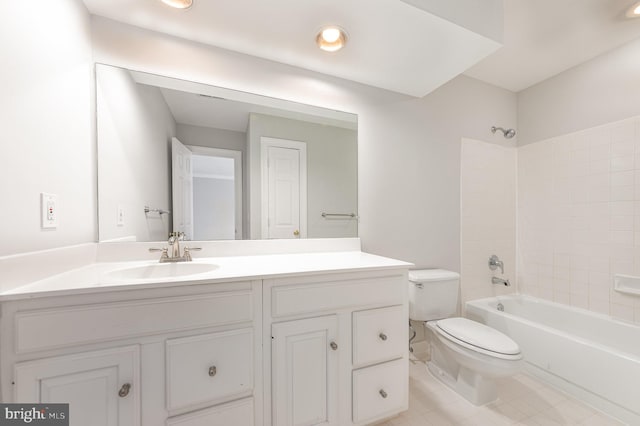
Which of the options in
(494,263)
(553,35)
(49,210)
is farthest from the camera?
(494,263)

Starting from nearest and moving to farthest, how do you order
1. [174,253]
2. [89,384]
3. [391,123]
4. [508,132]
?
1. [89,384]
2. [174,253]
3. [391,123]
4. [508,132]

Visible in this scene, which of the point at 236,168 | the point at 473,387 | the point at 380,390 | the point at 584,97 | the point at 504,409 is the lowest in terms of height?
the point at 504,409

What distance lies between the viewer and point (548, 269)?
2148 mm

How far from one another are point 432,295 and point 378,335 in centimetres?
78

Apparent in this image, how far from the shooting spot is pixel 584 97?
194 cm

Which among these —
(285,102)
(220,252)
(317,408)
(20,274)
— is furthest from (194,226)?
(317,408)

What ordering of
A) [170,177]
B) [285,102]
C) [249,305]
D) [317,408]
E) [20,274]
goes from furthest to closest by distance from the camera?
1. [285,102]
2. [170,177]
3. [317,408]
4. [249,305]
5. [20,274]

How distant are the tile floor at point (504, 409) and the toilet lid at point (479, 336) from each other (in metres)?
0.41

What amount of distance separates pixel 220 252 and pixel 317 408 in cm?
91

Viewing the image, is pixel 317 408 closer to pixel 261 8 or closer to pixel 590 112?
pixel 261 8

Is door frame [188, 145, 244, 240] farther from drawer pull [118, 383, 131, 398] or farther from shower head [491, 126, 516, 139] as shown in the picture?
shower head [491, 126, 516, 139]

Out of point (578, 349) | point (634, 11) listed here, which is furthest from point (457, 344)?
point (634, 11)

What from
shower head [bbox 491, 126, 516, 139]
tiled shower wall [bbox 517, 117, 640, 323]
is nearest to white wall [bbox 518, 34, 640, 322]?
tiled shower wall [bbox 517, 117, 640, 323]

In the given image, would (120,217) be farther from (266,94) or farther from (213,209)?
(266,94)
